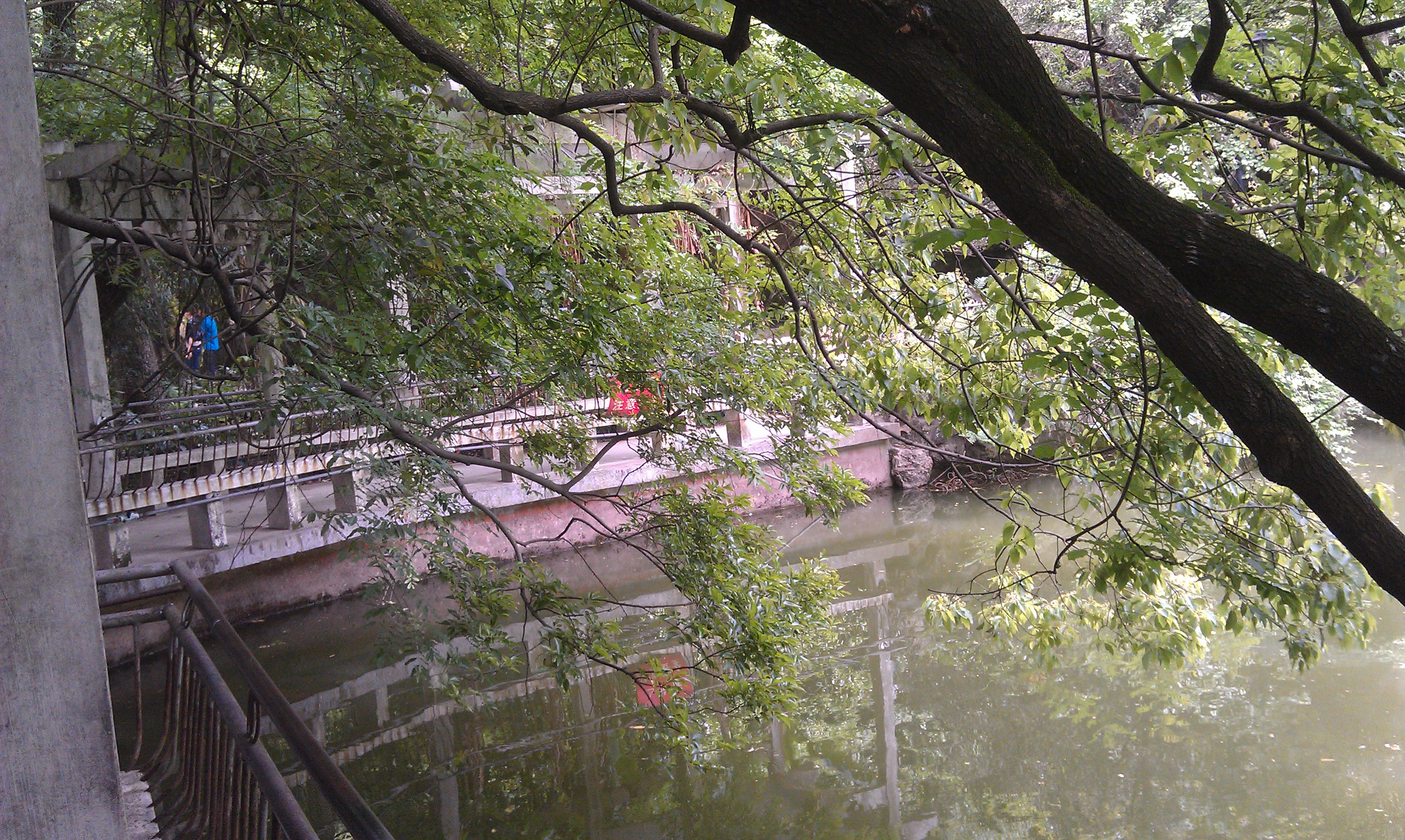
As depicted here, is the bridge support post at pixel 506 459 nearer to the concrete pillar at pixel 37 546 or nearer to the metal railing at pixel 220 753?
the metal railing at pixel 220 753

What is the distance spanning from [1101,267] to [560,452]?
3.25 m

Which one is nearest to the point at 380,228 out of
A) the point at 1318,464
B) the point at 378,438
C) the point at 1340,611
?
the point at 378,438

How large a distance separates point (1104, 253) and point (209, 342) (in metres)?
2.91

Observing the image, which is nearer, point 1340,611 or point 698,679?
point 1340,611

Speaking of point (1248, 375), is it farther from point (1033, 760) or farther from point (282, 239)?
point (1033, 760)

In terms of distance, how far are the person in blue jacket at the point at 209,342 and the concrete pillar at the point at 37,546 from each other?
4.95 ft

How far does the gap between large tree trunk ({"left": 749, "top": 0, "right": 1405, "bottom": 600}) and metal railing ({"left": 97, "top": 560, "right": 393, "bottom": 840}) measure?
133cm

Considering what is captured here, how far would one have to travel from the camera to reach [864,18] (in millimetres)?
1386

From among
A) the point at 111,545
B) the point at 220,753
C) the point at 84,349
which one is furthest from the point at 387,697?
the point at 220,753

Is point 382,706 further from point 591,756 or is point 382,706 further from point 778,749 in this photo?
point 778,749

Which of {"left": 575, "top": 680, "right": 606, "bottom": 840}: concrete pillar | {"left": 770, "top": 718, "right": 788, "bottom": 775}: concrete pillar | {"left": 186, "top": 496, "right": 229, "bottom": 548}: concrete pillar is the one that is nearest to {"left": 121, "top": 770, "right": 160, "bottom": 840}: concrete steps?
{"left": 575, "top": 680, "right": 606, "bottom": 840}: concrete pillar

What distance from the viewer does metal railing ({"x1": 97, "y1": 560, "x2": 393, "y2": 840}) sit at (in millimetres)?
1633

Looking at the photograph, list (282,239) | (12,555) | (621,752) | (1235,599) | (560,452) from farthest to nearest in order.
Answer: (1235,599) → (621,752) → (560,452) → (282,239) → (12,555)

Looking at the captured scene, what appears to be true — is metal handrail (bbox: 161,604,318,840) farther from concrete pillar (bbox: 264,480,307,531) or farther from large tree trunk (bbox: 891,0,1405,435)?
concrete pillar (bbox: 264,480,307,531)
